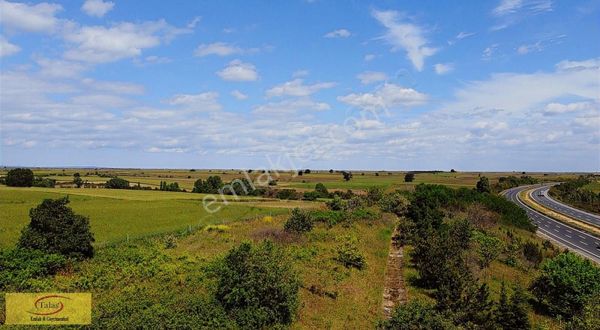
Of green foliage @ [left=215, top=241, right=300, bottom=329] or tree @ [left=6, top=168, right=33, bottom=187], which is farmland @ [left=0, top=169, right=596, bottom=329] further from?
tree @ [left=6, top=168, right=33, bottom=187]

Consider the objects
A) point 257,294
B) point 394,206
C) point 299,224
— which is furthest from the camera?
point 394,206

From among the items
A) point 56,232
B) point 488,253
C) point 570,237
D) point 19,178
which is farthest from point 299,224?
point 19,178

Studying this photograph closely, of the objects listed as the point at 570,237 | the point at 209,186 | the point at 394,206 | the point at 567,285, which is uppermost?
the point at 209,186

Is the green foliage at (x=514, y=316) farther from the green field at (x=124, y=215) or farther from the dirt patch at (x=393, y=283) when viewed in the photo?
the green field at (x=124, y=215)

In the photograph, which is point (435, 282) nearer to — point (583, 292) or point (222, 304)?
point (583, 292)

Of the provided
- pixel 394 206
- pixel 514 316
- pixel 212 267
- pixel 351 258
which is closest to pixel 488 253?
pixel 351 258

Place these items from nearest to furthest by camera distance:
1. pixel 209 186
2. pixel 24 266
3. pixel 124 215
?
pixel 24 266 < pixel 124 215 < pixel 209 186

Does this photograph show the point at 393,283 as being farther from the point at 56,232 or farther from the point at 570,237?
the point at 570,237

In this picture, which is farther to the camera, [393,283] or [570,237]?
[570,237]

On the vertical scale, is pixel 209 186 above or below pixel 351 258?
above
